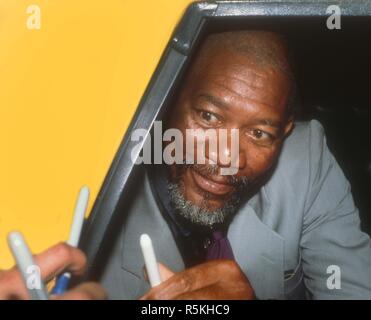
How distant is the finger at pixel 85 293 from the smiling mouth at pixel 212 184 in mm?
759

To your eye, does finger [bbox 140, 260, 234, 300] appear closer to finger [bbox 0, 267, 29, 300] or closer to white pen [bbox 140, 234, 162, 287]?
white pen [bbox 140, 234, 162, 287]

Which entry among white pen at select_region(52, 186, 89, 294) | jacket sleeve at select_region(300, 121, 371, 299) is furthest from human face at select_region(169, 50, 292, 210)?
white pen at select_region(52, 186, 89, 294)

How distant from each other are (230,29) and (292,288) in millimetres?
1110

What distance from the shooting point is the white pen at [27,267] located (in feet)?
2.57

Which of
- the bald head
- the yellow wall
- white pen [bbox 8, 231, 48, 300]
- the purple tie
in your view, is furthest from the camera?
the purple tie

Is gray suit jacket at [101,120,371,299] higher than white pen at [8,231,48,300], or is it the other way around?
white pen at [8,231,48,300]

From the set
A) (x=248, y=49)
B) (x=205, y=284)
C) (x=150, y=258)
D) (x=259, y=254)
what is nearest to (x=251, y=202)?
(x=259, y=254)

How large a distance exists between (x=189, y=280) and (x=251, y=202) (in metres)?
0.94

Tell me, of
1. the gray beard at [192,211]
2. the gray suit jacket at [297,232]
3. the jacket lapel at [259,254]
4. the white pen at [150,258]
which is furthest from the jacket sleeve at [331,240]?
the white pen at [150,258]

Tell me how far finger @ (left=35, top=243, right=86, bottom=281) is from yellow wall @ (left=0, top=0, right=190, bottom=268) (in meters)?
0.07

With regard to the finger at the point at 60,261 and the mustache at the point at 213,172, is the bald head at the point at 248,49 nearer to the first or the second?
the mustache at the point at 213,172

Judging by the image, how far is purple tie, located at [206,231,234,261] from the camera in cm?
173

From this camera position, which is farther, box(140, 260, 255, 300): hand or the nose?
the nose
